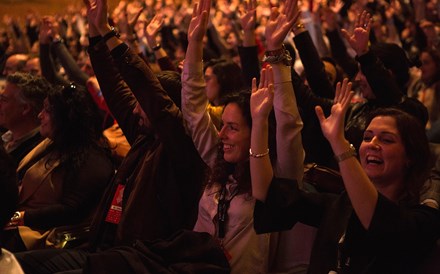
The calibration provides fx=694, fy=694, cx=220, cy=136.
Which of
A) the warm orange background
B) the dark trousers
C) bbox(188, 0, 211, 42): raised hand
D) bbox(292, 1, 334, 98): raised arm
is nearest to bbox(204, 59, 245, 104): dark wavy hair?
bbox(292, 1, 334, 98): raised arm

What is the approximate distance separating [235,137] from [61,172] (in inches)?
36.0

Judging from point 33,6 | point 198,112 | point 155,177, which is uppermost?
point 33,6

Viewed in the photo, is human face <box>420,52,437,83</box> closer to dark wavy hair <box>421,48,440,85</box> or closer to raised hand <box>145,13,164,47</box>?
dark wavy hair <box>421,48,440,85</box>

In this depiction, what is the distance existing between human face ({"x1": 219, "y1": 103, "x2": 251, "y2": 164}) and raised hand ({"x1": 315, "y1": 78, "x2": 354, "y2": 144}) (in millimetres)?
466

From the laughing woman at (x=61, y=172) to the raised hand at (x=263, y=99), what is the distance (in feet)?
3.39

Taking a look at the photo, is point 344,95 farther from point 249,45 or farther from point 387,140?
point 249,45

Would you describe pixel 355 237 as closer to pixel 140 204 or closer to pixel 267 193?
pixel 267 193

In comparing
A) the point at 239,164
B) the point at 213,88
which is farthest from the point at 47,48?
the point at 239,164

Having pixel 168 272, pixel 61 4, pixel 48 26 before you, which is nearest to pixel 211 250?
pixel 168 272

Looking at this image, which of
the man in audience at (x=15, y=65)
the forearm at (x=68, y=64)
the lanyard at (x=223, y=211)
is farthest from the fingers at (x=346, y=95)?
the man in audience at (x=15, y=65)

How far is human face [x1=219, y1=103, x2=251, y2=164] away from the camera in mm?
2182

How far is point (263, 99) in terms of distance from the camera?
195 centimetres

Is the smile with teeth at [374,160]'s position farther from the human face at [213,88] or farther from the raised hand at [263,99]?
the human face at [213,88]

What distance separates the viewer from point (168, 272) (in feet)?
6.39
